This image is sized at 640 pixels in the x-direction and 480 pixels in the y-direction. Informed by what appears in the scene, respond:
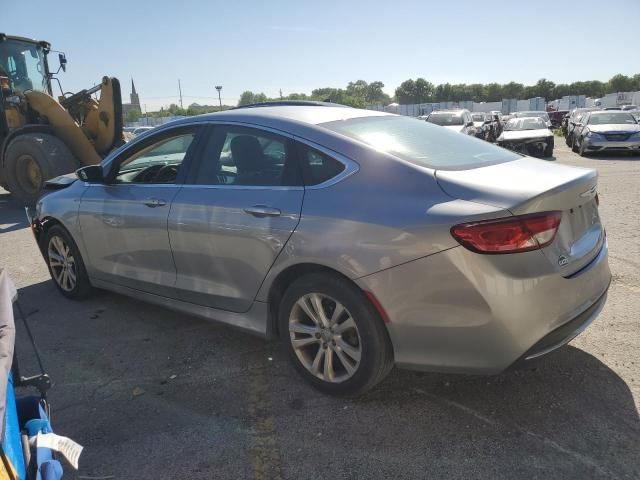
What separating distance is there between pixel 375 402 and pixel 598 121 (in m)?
17.4

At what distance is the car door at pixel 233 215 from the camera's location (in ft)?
10.1

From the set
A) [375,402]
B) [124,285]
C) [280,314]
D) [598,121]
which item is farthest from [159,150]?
[598,121]

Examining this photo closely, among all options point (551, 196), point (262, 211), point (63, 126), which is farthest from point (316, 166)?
point (63, 126)

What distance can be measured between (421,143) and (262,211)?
1074mm

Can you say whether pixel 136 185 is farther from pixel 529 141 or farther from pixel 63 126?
pixel 529 141

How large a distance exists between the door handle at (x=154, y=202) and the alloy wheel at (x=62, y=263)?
139cm

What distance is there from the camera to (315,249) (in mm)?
2818

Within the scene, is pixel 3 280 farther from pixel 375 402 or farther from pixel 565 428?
pixel 565 428

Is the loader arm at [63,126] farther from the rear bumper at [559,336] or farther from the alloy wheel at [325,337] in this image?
the rear bumper at [559,336]

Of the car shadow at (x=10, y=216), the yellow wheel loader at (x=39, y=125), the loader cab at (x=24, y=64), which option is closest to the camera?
the car shadow at (x=10, y=216)

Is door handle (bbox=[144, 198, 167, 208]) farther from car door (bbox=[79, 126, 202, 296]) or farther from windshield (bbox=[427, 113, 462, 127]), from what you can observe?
windshield (bbox=[427, 113, 462, 127])

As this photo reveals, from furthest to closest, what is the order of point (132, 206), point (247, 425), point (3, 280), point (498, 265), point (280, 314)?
1. point (132, 206)
2. point (280, 314)
3. point (247, 425)
4. point (498, 265)
5. point (3, 280)

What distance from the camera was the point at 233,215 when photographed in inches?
127

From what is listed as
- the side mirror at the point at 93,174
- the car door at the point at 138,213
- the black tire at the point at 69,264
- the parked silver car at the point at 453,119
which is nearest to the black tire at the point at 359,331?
the car door at the point at 138,213
